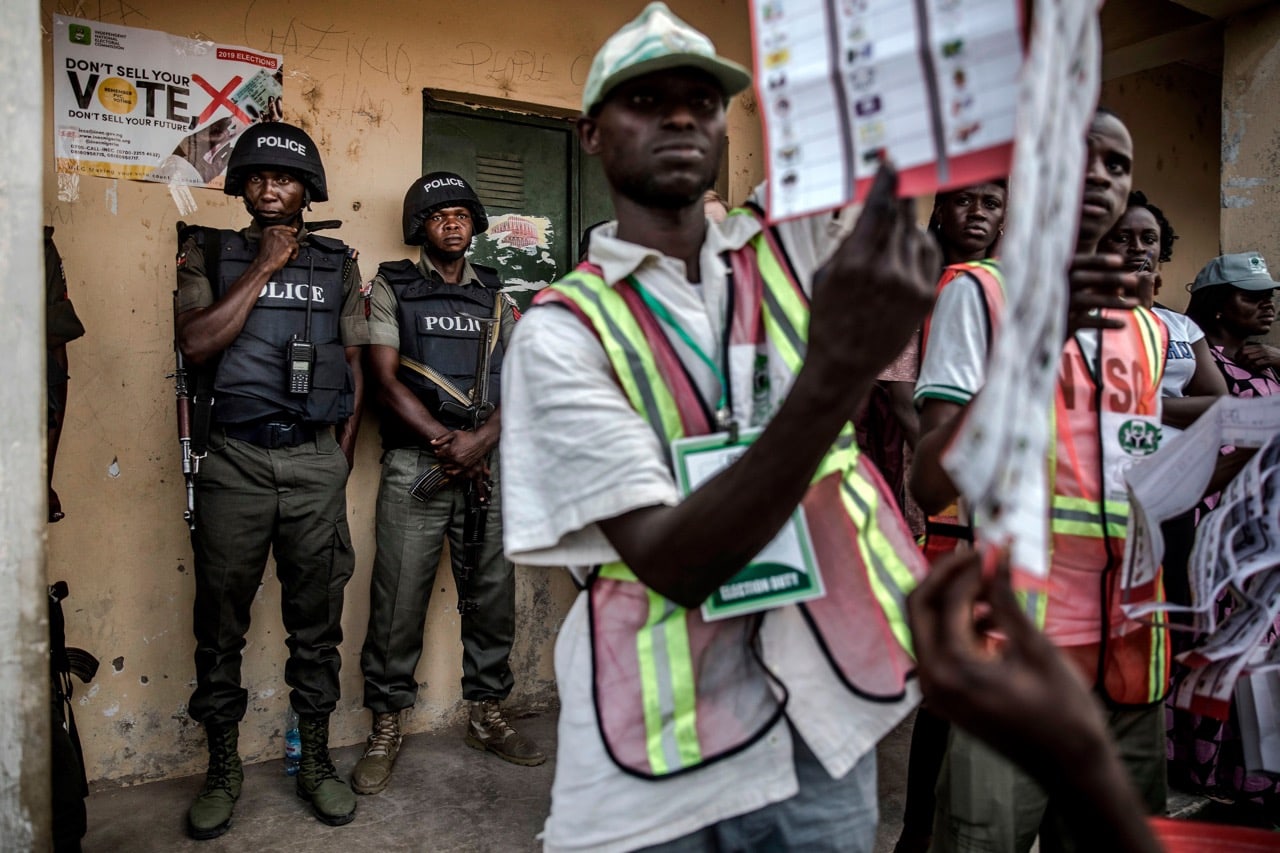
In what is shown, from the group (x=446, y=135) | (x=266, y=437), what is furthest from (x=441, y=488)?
(x=446, y=135)

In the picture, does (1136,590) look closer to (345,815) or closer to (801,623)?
(801,623)

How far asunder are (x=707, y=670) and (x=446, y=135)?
348 cm

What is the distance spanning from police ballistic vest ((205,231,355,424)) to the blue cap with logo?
3518 mm

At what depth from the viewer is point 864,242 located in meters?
1.01

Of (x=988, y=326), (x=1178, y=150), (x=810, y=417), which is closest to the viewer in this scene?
(x=810, y=417)

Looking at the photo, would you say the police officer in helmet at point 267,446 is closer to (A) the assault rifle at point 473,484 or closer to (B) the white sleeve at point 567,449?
(A) the assault rifle at point 473,484

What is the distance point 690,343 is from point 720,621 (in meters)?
0.41

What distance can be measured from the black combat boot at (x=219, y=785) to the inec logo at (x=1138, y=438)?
306 centimetres

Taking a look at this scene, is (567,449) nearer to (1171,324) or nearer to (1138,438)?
(1138,438)

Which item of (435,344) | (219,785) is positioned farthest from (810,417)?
(219,785)

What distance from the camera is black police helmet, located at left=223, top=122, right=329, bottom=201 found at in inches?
137

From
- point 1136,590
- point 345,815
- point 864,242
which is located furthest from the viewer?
point 345,815

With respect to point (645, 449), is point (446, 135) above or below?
above

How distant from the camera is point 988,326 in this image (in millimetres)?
1902
